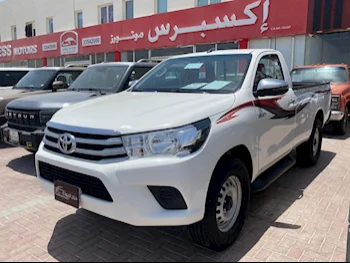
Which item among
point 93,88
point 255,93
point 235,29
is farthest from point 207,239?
point 235,29

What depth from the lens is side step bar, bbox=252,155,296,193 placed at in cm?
364

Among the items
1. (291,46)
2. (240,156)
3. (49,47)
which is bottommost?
(240,156)

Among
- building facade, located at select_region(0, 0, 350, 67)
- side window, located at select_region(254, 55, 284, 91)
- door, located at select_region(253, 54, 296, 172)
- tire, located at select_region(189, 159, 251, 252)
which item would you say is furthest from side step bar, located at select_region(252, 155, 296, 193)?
building facade, located at select_region(0, 0, 350, 67)

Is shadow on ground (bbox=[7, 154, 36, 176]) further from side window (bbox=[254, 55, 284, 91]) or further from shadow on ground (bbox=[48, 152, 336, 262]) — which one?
side window (bbox=[254, 55, 284, 91])

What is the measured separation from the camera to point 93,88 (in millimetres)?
6398

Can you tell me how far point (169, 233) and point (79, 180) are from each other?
1145 mm

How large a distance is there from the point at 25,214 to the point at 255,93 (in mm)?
3022

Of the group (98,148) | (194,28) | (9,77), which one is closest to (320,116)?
(98,148)

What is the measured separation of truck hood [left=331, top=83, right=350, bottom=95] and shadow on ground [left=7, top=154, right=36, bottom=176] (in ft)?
24.5

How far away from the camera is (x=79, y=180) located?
2768 millimetres

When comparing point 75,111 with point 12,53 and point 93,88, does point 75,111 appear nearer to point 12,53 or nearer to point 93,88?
point 93,88

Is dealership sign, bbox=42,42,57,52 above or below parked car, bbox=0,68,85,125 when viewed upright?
above

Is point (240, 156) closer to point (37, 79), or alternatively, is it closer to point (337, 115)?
point (337, 115)

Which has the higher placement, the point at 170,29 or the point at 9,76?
the point at 170,29
